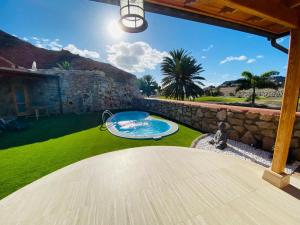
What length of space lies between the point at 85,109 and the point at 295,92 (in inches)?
520

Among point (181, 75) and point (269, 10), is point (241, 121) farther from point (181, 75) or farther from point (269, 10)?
point (181, 75)

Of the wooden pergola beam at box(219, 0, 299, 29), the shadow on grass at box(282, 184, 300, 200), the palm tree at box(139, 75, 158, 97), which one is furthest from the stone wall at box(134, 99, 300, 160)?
the palm tree at box(139, 75, 158, 97)

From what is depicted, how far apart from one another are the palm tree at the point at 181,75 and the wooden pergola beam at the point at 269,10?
Answer: 12.1m

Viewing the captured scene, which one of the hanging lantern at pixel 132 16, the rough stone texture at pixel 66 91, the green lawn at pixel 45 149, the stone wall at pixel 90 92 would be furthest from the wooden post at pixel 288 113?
the stone wall at pixel 90 92

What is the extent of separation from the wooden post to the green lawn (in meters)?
2.60

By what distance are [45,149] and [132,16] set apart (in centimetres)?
473

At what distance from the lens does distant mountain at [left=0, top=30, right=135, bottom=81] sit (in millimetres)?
17625

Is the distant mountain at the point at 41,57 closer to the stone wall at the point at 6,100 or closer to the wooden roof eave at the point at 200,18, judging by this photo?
the stone wall at the point at 6,100

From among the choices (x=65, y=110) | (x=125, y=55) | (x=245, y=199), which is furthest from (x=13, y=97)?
(x=125, y=55)

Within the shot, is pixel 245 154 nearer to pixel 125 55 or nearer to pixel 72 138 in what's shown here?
pixel 72 138

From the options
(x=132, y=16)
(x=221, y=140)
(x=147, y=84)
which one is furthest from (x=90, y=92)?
(x=147, y=84)

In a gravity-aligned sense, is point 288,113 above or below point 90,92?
below

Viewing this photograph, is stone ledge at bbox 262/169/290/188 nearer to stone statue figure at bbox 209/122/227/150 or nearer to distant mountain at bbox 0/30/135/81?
stone statue figure at bbox 209/122/227/150

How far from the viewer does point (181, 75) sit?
13.6 m
